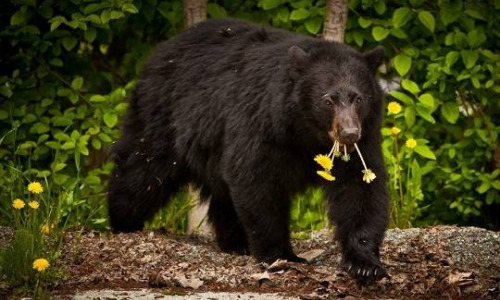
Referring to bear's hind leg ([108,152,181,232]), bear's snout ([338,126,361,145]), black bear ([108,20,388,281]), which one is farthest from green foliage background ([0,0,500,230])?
bear's snout ([338,126,361,145])

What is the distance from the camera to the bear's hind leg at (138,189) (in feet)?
26.7

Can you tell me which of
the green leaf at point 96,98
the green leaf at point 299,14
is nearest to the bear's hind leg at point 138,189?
the green leaf at point 96,98

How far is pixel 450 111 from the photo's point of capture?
8805 millimetres

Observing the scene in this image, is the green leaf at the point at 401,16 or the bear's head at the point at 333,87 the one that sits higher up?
the green leaf at the point at 401,16

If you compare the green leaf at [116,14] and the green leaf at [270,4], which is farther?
the green leaf at [270,4]

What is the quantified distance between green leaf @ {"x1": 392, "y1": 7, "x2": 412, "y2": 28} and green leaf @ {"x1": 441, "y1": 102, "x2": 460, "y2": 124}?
86cm

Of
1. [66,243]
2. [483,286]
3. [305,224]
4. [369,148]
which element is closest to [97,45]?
[305,224]

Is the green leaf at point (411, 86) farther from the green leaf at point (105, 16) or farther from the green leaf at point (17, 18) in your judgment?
the green leaf at point (17, 18)

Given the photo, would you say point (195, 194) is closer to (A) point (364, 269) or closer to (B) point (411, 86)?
(B) point (411, 86)

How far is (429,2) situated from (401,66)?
82cm

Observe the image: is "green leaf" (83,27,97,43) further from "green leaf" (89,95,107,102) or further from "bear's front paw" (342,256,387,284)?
"bear's front paw" (342,256,387,284)

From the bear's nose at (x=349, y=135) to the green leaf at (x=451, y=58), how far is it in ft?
7.98

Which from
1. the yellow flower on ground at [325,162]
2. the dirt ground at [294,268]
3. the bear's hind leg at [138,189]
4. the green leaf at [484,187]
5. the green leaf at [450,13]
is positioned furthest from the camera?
the green leaf at [484,187]

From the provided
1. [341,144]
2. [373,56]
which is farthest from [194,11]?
[341,144]
